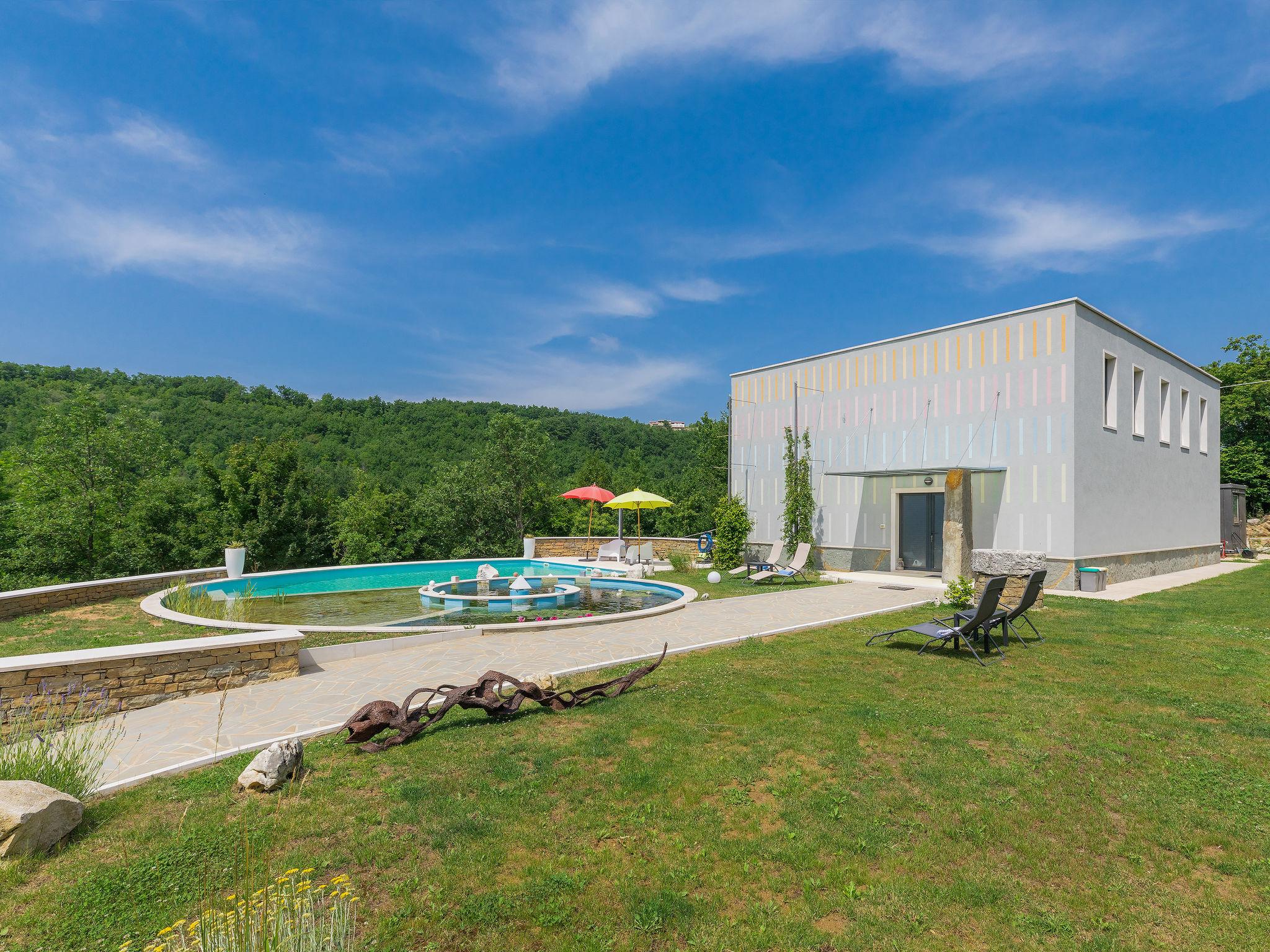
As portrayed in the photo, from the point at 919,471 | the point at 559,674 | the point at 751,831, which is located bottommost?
the point at 559,674

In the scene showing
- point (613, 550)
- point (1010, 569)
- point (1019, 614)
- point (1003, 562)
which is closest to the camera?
point (1019, 614)

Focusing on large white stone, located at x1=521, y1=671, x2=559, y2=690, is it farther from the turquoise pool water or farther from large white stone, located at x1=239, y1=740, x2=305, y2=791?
the turquoise pool water

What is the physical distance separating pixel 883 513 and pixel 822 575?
8.99ft

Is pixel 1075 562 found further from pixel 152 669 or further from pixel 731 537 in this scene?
pixel 152 669

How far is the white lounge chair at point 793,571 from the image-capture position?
15.6 metres

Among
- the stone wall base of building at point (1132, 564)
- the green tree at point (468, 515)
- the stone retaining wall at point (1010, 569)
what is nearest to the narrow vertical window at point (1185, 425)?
the stone wall base of building at point (1132, 564)

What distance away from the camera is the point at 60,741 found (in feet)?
13.8

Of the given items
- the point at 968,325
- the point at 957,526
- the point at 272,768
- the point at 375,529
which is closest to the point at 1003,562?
the point at 957,526

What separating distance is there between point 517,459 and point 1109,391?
2191cm

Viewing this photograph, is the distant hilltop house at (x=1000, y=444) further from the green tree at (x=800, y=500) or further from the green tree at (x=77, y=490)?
the green tree at (x=77, y=490)

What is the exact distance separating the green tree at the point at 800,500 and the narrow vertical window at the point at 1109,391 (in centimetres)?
743

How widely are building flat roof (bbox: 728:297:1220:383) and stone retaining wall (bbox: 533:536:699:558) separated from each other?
628 centimetres

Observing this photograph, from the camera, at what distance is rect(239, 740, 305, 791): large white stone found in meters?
3.93

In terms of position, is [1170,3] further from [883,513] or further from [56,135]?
[56,135]
